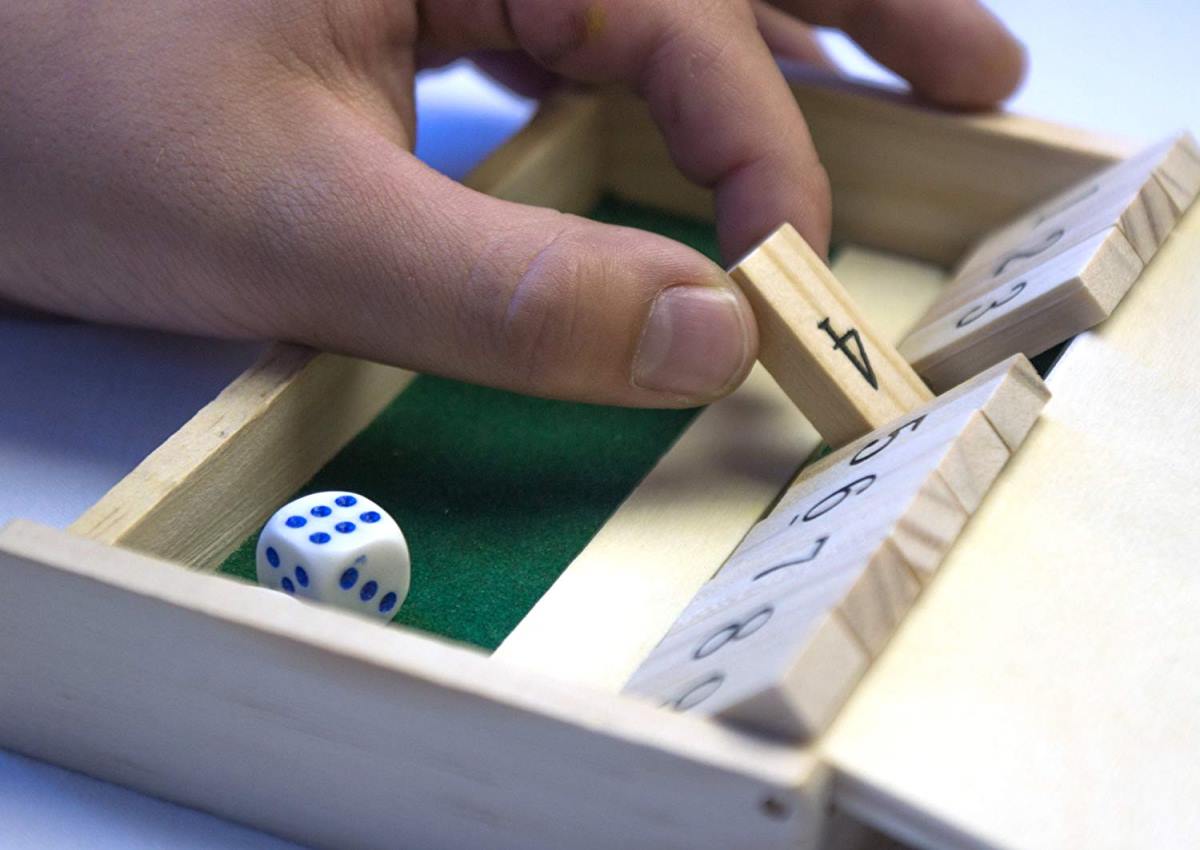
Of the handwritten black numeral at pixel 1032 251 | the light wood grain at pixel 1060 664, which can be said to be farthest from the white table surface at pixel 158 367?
the light wood grain at pixel 1060 664

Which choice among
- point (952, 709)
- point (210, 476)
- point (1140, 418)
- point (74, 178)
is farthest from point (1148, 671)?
point (74, 178)

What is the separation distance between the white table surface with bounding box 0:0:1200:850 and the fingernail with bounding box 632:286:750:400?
13.6 inches

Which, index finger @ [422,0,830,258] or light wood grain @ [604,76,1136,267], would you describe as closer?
index finger @ [422,0,830,258]

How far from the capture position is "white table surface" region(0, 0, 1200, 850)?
836mm

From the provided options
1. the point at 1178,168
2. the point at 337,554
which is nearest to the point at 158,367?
the point at 337,554

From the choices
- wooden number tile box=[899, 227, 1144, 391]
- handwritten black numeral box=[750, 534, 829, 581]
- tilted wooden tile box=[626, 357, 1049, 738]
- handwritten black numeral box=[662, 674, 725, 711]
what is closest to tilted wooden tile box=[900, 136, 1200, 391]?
wooden number tile box=[899, 227, 1144, 391]

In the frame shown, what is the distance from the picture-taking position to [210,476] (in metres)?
0.88

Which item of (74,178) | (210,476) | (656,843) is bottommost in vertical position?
(656,843)

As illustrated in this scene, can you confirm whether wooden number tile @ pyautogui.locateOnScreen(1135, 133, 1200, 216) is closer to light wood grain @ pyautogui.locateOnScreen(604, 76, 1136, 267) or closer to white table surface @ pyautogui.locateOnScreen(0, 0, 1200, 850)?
light wood grain @ pyautogui.locateOnScreen(604, 76, 1136, 267)

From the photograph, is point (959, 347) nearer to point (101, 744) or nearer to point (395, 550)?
point (395, 550)

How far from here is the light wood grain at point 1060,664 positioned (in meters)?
0.64

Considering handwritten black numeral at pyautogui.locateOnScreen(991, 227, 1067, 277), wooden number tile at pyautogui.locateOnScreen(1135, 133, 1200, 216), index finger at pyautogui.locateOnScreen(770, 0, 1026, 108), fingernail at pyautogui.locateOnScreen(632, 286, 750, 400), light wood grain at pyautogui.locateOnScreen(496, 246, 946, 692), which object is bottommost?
light wood grain at pyautogui.locateOnScreen(496, 246, 946, 692)

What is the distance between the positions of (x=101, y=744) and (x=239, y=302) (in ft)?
0.92

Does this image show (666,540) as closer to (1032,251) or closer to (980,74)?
(1032,251)
